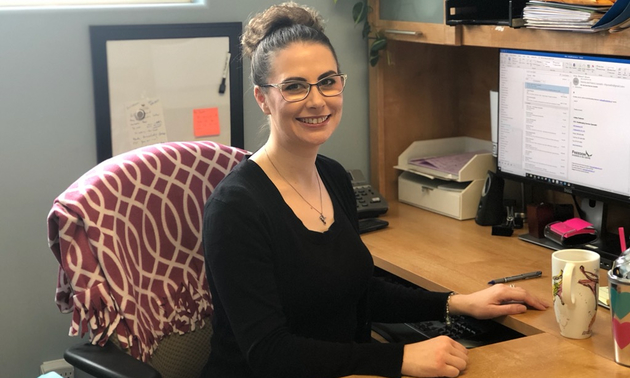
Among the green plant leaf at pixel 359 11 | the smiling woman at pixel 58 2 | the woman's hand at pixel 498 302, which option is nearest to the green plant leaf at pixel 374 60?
the green plant leaf at pixel 359 11

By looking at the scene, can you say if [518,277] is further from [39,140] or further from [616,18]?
[39,140]

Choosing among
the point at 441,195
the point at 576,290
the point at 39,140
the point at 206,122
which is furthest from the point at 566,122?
the point at 39,140

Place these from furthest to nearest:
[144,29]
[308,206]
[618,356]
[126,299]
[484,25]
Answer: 1. [144,29]
2. [484,25]
3. [308,206]
4. [126,299]
5. [618,356]

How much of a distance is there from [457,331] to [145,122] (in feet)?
3.56

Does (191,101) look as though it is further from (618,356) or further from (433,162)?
(618,356)

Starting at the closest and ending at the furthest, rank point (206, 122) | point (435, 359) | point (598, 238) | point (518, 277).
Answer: point (435, 359) → point (518, 277) → point (598, 238) → point (206, 122)

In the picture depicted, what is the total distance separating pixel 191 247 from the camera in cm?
178

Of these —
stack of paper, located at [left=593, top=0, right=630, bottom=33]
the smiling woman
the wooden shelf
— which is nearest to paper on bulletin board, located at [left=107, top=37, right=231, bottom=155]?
the smiling woman

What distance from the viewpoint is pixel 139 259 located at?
1.69m

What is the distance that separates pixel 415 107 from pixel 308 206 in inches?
43.4

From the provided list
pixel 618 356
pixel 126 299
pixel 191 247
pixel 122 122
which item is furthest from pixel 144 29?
pixel 618 356

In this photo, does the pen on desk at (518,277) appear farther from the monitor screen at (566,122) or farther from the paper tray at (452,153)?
the paper tray at (452,153)

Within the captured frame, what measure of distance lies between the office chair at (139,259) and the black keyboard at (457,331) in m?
0.49

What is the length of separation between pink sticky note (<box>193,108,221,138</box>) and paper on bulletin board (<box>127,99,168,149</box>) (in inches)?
4.1
